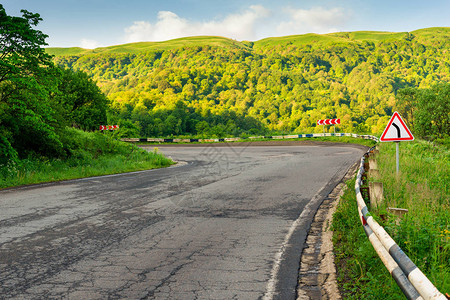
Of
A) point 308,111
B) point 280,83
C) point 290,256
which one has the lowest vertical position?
point 290,256

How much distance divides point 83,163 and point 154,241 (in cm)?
1362

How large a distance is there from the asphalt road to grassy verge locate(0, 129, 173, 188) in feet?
8.30

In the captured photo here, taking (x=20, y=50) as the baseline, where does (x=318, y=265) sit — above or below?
below

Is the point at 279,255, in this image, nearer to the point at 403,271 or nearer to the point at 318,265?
the point at 318,265

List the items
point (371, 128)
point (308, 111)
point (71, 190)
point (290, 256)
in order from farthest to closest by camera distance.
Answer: point (308, 111)
point (371, 128)
point (71, 190)
point (290, 256)

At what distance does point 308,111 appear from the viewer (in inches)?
4237

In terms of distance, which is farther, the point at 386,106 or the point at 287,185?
the point at 386,106

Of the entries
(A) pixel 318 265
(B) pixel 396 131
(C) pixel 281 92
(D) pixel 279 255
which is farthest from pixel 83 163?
(C) pixel 281 92

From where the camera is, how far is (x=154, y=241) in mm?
6027

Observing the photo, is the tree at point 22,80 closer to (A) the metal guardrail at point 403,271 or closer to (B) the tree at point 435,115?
(A) the metal guardrail at point 403,271

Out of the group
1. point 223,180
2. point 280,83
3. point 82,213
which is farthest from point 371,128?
point 82,213

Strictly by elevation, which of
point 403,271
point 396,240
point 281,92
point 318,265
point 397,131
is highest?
point 281,92

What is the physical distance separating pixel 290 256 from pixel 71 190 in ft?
27.5

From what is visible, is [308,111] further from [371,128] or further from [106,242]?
[106,242]
